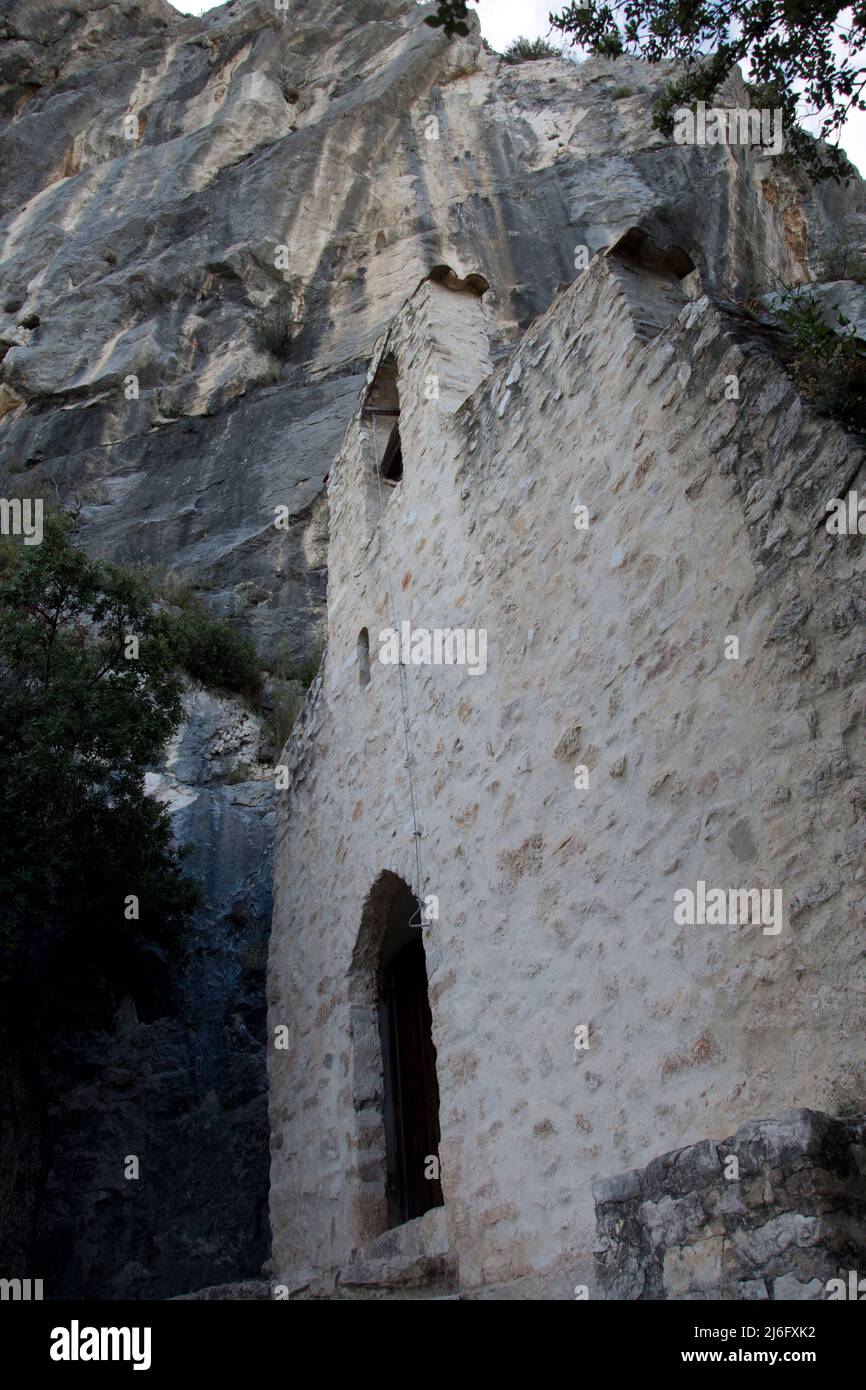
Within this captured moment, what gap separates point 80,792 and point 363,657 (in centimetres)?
245

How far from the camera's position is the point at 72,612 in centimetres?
906

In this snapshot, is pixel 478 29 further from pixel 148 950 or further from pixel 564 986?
pixel 564 986

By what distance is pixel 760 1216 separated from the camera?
270 centimetres

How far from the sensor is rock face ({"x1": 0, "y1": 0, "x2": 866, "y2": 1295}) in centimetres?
831

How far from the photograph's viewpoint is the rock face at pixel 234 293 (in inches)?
327

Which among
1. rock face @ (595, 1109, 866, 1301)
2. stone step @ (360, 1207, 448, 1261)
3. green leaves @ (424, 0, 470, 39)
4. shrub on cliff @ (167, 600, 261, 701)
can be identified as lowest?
stone step @ (360, 1207, 448, 1261)

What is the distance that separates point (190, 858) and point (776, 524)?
23.1 ft

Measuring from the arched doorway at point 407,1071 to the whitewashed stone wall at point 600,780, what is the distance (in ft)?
0.63

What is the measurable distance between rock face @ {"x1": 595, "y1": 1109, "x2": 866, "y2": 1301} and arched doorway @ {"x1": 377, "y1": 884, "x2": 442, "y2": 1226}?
339cm

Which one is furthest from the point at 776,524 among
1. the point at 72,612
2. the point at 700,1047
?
the point at 72,612

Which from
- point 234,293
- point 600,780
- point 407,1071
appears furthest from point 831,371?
point 234,293

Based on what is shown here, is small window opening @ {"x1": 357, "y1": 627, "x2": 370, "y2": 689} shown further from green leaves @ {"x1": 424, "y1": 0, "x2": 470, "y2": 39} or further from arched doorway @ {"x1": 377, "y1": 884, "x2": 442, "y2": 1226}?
green leaves @ {"x1": 424, "y1": 0, "x2": 470, "y2": 39}

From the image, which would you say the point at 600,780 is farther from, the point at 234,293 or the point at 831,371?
the point at 234,293

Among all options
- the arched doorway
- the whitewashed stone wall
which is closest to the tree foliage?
the whitewashed stone wall
